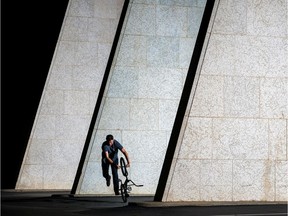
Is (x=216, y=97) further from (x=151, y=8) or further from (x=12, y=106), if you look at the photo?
(x=12, y=106)

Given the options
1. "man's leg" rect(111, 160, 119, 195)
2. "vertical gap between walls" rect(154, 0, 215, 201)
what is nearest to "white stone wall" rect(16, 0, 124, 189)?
"man's leg" rect(111, 160, 119, 195)

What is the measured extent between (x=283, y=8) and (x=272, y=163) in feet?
11.3

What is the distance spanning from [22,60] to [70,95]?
31.5 feet

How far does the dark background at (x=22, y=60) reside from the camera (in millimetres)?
48062

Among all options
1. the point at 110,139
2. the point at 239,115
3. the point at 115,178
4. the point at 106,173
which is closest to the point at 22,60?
the point at 106,173

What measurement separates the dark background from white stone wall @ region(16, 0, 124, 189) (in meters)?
5.77

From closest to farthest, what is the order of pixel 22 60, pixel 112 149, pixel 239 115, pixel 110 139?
pixel 239 115 < pixel 110 139 < pixel 112 149 < pixel 22 60

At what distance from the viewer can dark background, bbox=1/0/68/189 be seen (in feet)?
158

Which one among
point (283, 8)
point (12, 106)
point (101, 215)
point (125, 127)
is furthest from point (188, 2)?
point (12, 106)

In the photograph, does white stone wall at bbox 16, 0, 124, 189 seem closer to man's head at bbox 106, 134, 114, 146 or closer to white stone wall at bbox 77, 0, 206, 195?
white stone wall at bbox 77, 0, 206, 195

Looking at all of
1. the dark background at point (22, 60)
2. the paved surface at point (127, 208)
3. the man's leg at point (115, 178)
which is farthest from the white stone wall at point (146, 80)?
the dark background at point (22, 60)

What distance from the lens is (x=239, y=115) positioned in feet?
91.8

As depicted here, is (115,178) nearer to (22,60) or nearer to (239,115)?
(239,115)

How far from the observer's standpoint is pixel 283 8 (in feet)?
92.3
